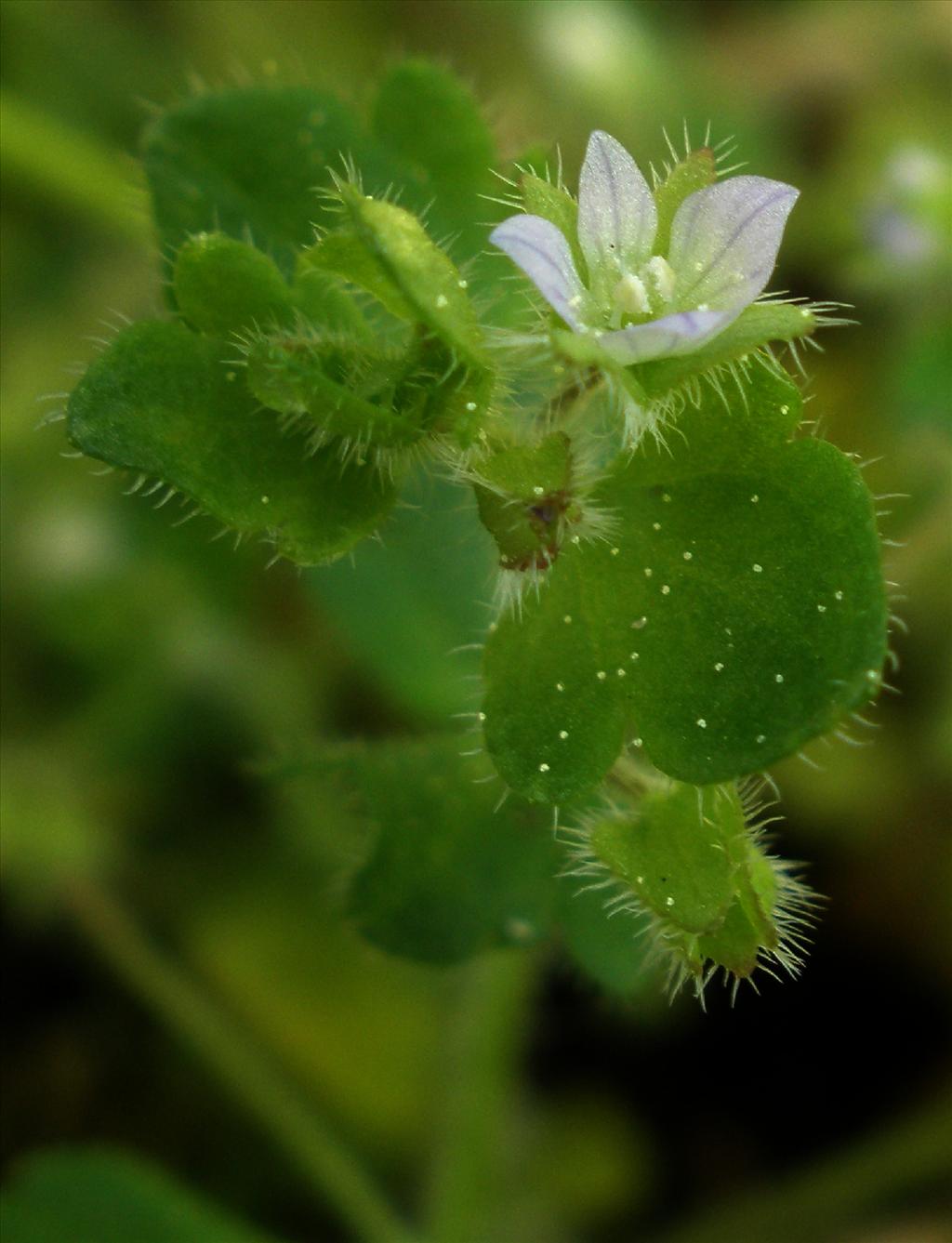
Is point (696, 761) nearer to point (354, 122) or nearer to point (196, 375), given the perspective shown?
point (196, 375)

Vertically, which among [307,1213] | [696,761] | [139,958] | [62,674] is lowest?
[307,1213]

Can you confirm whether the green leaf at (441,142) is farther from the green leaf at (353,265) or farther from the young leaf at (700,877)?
the young leaf at (700,877)

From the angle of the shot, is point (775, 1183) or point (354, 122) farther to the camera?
point (775, 1183)

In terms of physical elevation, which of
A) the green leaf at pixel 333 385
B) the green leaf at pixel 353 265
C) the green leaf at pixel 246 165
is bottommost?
the green leaf at pixel 333 385

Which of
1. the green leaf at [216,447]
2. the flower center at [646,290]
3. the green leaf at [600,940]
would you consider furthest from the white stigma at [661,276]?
the green leaf at [600,940]

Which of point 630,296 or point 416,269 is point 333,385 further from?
point 630,296

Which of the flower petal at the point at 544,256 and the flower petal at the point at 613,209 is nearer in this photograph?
the flower petal at the point at 544,256

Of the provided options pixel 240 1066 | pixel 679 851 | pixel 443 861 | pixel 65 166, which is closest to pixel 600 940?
pixel 443 861

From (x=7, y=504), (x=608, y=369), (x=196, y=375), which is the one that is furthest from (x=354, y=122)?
(x=7, y=504)
